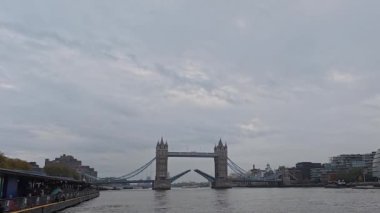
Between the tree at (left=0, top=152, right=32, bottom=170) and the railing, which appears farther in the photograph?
A: the tree at (left=0, top=152, right=32, bottom=170)

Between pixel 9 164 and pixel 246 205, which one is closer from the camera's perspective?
pixel 246 205

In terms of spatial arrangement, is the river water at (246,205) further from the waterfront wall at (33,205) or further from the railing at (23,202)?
the railing at (23,202)

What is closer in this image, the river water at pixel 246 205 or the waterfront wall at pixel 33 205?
the waterfront wall at pixel 33 205

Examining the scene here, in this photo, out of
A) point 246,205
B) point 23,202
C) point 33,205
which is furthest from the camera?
point 246,205

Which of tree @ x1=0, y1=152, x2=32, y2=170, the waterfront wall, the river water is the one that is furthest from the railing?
tree @ x1=0, y1=152, x2=32, y2=170

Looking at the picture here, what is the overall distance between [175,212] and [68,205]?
17880mm

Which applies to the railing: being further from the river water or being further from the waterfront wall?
the river water

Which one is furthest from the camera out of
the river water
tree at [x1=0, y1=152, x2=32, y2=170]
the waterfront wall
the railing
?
tree at [x1=0, y1=152, x2=32, y2=170]

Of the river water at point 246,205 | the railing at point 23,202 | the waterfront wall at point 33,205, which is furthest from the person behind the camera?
the river water at point 246,205

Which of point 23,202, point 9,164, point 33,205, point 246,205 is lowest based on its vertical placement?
point 246,205

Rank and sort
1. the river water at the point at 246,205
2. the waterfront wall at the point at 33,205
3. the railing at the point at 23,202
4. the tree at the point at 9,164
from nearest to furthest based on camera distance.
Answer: the railing at the point at 23,202, the waterfront wall at the point at 33,205, the river water at the point at 246,205, the tree at the point at 9,164

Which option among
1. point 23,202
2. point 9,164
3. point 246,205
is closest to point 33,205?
point 23,202

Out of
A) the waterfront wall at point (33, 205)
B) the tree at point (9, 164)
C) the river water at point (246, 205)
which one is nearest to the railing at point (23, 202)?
the waterfront wall at point (33, 205)

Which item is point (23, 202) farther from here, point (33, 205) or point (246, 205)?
point (246, 205)
